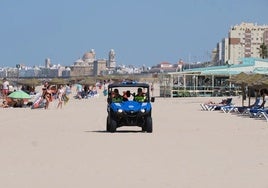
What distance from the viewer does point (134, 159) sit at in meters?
10.4

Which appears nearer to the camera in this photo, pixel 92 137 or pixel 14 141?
pixel 14 141

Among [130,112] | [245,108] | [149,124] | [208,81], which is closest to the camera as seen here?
[130,112]

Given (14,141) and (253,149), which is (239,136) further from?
(14,141)

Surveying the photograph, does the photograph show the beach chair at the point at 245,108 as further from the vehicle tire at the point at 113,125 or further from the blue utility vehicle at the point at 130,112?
the vehicle tire at the point at 113,125

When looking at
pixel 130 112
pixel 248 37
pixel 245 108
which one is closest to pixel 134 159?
pixel 130 112

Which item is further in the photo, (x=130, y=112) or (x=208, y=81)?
(x=208, y=81)

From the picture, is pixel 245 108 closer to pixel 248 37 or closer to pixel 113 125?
pixel 113 125

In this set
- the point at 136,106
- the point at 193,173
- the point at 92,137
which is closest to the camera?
the point at 193,173

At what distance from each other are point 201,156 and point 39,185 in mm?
3844

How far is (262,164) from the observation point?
9891 mm

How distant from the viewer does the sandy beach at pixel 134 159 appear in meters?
8.05

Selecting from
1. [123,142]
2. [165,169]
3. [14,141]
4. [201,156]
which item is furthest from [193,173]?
[14,141]

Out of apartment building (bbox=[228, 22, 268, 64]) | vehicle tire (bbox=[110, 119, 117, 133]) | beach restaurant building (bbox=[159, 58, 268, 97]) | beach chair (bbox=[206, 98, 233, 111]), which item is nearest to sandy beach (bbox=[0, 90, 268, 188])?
vehicle tire (bbox=[110, 119, 117, 133])

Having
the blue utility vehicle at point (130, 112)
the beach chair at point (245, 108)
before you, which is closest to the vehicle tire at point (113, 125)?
the blue utility vehicle at point (130, 112)
